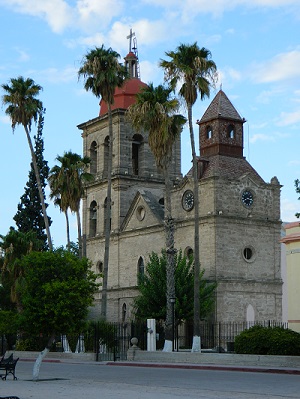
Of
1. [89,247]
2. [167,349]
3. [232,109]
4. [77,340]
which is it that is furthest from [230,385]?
[89,247]

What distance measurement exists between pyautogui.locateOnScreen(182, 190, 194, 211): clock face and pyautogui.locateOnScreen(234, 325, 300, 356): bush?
20110mm

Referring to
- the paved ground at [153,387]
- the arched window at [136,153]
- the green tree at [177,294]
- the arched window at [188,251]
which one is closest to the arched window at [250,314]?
the green tree at [177,294]

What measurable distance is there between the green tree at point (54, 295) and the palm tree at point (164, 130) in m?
11.5

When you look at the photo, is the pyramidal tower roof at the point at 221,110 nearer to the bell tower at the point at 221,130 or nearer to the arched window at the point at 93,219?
the bell tower at the point at 221,130

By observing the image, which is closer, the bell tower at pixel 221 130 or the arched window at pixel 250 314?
the arched window at pixel 250 314

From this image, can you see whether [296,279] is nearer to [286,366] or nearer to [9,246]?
[286,366]

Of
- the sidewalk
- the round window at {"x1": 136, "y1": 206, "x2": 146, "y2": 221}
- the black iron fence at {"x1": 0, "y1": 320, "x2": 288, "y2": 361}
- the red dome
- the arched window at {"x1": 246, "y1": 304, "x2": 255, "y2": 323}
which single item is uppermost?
the red dome

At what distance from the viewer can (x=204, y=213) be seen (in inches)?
2130

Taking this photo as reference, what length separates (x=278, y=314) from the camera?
182 ft

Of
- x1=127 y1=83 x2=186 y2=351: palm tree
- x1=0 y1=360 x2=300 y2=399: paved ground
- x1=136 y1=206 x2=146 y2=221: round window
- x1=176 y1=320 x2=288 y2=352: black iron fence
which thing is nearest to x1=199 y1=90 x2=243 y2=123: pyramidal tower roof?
x1=136 y1=206 x2=146 y2=221: round window

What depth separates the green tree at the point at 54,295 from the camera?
90.6ft

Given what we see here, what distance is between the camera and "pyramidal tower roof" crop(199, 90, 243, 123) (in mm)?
58669

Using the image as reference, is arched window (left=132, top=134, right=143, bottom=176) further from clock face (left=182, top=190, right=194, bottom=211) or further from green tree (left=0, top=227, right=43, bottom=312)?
green tree (left=0, top=227, right=43, bottom=312)

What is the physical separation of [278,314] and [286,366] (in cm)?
2451
